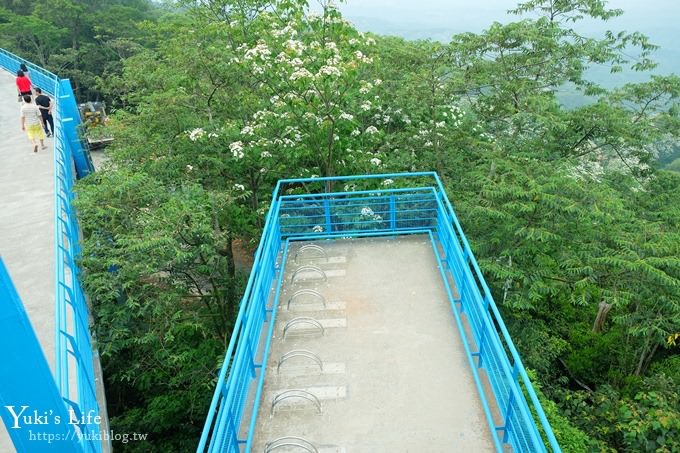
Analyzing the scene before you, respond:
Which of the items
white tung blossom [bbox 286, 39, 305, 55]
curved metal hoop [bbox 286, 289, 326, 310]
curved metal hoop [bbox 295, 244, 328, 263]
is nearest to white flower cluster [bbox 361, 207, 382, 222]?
curved metal hoop [bbox 295, 244, 328, 263]

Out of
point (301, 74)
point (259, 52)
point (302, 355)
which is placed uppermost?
point (259, 52)

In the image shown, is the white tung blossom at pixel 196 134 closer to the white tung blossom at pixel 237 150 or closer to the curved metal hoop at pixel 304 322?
the white tung blossom at pixel 237 150

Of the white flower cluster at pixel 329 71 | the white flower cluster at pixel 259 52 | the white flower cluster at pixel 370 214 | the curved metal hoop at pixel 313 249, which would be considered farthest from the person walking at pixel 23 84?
the white flower cluster at pixel 370 214

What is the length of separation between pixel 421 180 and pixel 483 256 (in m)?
2.76

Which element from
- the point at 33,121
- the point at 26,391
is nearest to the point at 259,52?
the point at 33,121

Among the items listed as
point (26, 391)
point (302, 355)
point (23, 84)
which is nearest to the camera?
point (26, 391)

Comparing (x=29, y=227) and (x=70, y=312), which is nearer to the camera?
(x=70, y=312)

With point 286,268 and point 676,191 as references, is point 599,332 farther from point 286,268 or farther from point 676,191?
point 286,268

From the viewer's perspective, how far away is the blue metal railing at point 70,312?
599 cm

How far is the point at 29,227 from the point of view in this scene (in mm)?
9867

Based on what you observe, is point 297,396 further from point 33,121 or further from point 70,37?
point 70,37

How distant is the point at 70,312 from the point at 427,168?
1010 centimetres

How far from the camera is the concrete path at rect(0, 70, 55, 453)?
7596 mm

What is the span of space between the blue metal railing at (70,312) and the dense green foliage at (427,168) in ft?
1.41
